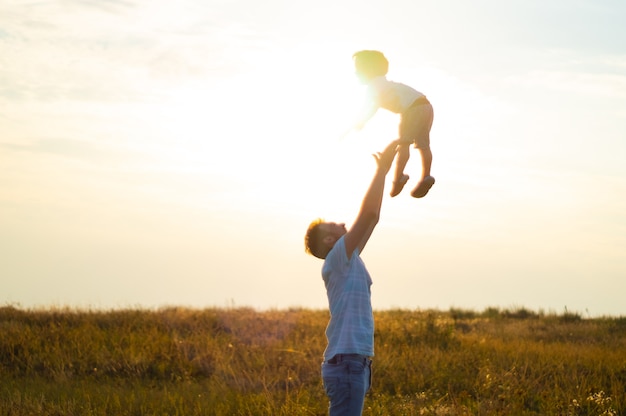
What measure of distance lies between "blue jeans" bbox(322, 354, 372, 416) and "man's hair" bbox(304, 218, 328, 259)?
0.81m

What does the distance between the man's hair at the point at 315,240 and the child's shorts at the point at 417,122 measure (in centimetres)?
178

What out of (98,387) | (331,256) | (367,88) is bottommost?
(98,387)

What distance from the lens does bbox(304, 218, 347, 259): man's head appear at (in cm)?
535

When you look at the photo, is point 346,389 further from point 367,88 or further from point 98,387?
point 98,387

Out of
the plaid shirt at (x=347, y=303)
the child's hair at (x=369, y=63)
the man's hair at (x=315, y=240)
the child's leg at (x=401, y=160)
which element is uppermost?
the child's hair at (x=369, y=63)

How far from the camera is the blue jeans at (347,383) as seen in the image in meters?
4.96

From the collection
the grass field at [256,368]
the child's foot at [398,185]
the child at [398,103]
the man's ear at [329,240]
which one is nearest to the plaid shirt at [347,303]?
the man's ear at [329,240]

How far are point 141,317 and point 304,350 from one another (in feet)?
18.6

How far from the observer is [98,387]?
11.9 metres

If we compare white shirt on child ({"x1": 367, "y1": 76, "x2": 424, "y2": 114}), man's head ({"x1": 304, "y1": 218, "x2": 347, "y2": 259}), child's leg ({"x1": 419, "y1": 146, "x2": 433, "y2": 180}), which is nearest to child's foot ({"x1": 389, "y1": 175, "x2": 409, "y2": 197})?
child's leg ({"x1": 419, "y1": 146, "x2": 433, "y2": 180})

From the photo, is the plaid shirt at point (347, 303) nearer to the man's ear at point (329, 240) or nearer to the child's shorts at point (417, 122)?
the man's ear at point (329, 240)

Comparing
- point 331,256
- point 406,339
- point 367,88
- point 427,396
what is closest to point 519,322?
point 406,339

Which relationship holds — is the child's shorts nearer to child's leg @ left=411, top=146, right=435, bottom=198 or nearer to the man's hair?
child's leg @ left=411, top=146, right=435, bottom=198

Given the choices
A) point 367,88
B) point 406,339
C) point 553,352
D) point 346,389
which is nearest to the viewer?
point 346,389
